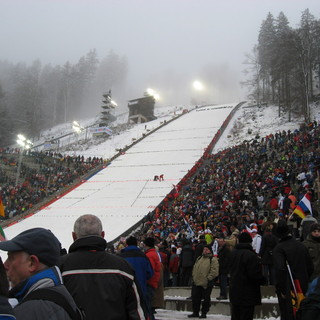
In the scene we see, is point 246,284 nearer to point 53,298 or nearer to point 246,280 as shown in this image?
point 246,280

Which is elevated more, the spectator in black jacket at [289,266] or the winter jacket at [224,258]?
the spectator in black jacket at [289,266]

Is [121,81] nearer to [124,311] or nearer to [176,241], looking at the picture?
[176,241]

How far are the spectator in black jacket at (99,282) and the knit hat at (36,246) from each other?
0.93 m

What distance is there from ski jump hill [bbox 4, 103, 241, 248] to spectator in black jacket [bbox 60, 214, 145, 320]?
54.0ft

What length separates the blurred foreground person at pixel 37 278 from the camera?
193cm

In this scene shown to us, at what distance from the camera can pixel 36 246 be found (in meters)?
2.24

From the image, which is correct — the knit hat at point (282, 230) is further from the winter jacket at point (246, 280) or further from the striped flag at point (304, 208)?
the striped flag at point (304, 208)

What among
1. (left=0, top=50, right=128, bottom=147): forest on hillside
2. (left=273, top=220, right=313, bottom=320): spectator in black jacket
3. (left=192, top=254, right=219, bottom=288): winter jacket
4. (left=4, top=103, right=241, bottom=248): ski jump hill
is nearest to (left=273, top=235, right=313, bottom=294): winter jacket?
(left=273, top=220, right=313, bottom=320): spectator in black jacket

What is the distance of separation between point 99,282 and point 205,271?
5.02 m

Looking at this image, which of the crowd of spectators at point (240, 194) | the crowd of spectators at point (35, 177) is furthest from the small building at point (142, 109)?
the crowd of spectators at point (240, 194)

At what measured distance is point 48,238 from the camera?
2301 millimetres

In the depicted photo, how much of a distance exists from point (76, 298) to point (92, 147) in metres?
50.3

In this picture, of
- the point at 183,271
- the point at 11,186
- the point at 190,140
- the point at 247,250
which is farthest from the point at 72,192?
the point at 247,250

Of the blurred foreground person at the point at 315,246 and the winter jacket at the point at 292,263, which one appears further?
the blurred foreground person at the point at 315,246
